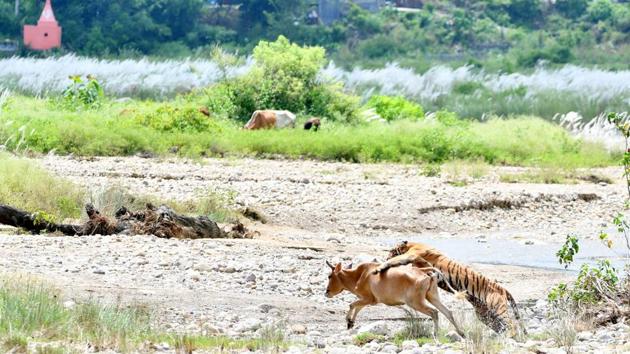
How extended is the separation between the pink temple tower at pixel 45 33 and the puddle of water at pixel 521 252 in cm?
3282

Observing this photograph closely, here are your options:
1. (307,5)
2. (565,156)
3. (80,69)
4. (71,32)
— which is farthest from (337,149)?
(307,5)

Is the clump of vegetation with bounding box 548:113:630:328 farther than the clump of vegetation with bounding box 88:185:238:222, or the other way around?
the clump of vegetation with bounding box 88:185:238:222

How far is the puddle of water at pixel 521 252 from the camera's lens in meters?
14.5

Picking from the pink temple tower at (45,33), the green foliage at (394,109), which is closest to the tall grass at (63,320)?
the green foliage at (394,109)

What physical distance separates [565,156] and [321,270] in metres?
13.0

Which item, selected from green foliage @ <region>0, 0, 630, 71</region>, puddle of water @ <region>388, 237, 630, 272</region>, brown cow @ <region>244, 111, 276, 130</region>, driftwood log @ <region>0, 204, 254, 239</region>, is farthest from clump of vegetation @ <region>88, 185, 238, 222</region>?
green foliage @ <region>0, 0, 630, 71</region>

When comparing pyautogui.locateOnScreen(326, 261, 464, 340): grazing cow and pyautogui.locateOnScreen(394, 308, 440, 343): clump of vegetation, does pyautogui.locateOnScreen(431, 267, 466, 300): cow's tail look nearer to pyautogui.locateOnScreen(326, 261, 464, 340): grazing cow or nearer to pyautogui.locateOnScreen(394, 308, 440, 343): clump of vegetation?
pyautogui.locateOnScreen(326, 261, 464, 340): grazing cow

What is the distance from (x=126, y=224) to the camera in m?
13.7

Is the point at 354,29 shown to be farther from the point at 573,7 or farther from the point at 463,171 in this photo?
the point at 463,171

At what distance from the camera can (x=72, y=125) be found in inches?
923

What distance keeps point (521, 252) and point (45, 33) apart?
3434 centimetres

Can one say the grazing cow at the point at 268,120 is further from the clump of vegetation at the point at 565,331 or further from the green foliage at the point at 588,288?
the clump of vegetation at the point at 565,331

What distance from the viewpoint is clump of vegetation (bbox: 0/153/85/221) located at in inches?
595

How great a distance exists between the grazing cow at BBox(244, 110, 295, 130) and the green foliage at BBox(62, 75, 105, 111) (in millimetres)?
3374
